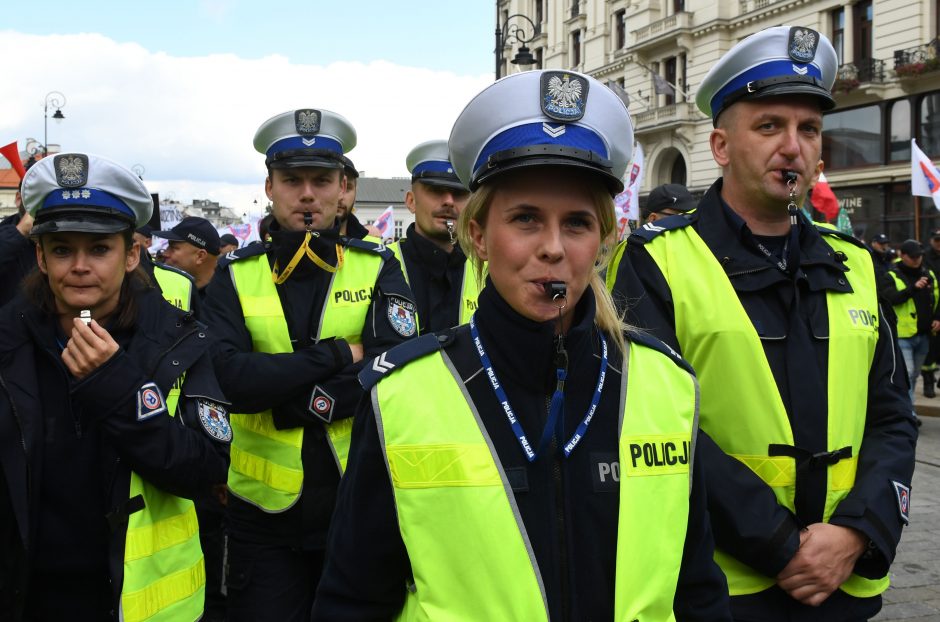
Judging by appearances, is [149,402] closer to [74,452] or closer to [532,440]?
[74,452]

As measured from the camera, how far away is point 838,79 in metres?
28.3

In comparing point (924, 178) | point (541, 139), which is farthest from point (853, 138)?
point (541, 139)

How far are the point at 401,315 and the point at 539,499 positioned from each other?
2233 millimetres

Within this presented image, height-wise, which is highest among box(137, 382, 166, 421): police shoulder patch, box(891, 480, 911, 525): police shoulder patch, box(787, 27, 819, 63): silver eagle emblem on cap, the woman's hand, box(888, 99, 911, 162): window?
box(888, 99, 911, 162): window

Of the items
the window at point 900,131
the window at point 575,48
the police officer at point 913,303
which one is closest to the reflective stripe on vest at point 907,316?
the police officer at point 913,303

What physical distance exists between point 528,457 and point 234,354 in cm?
216

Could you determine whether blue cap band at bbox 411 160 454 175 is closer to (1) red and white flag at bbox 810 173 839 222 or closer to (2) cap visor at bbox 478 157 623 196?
(2) cap visor at bbox 478 157 623 196

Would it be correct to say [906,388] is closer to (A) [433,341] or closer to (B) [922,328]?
(A) [433,341]

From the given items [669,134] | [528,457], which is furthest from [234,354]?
[669,134]

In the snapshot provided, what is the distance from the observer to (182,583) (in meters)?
3.03

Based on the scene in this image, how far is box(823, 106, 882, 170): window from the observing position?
92.7 ft

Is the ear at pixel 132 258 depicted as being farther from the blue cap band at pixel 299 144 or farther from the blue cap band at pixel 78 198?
the blue cap band at pixel 299 144

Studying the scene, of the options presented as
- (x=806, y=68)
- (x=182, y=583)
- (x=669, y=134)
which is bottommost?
(x=182, y=583)

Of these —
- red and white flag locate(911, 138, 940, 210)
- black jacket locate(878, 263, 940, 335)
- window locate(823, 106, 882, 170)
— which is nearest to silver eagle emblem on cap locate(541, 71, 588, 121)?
black jacket locate(878, 263, 940, 335)
